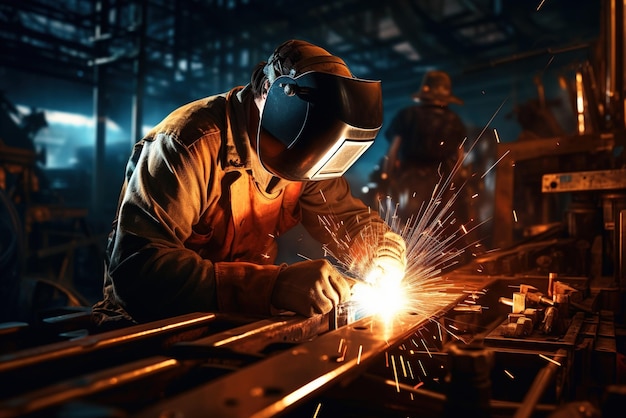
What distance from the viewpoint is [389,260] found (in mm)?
2252

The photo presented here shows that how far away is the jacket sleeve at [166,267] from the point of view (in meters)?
1.69

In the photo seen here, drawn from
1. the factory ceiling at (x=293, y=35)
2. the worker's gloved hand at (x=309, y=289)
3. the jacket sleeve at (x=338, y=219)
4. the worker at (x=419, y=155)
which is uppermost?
the factory ceiling at (x=293, y=35)

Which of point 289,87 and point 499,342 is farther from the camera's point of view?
point 289,87

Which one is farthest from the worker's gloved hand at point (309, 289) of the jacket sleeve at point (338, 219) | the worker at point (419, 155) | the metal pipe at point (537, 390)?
the worker at point (419, 155)

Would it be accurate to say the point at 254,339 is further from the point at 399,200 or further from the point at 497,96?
the point at 497,96

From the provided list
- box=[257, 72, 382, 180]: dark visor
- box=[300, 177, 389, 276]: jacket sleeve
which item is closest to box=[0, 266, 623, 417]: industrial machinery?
box=[257, 72, 382, 180]: dark visor

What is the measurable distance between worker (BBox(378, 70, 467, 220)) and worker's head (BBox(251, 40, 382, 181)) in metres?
3.65

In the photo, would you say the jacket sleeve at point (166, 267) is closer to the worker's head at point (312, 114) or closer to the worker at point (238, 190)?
the worker at point (238, 190)

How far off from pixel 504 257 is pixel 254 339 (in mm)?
1659

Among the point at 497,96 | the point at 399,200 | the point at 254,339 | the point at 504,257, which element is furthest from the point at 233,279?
the point at 497,96

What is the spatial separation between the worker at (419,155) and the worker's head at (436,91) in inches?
9.2

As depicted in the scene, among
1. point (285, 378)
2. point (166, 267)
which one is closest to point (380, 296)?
point (166, 267)

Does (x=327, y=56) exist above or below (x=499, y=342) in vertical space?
above

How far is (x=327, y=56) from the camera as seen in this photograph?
192 centimetres
